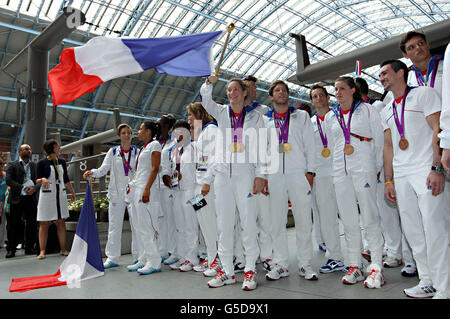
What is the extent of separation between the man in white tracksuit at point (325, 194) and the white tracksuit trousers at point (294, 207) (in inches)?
13.9

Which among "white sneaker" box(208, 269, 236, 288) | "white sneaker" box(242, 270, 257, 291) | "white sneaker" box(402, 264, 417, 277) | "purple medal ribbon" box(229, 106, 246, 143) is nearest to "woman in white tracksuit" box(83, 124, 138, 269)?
"white sneaker" box(208, 269, 236, 288)

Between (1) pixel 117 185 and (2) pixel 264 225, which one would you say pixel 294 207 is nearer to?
(2) pixel 264 225

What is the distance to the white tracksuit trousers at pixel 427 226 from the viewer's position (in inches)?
108

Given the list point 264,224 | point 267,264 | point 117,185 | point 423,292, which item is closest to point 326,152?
point 264,224

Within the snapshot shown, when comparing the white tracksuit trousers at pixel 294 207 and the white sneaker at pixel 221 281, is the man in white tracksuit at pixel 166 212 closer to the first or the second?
the white sneaker at pixel 221 281

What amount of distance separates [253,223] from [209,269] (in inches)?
38.0

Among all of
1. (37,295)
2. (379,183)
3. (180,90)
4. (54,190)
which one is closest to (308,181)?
(379,183)

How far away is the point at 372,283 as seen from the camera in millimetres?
3371

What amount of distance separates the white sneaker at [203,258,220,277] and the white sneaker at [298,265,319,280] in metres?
0.97

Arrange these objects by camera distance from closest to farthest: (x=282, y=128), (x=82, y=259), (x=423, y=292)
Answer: (x=423, y=292) < (x=282, y=128) < (x=82, y=259)

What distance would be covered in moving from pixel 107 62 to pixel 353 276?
4.15 metres

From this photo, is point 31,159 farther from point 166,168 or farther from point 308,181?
point 308,181

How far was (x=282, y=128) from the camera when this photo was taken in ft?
13.4
